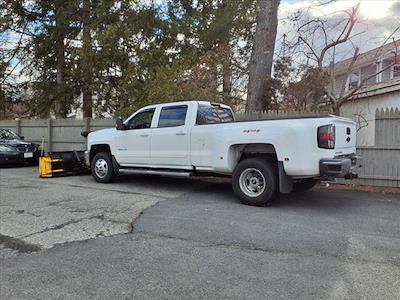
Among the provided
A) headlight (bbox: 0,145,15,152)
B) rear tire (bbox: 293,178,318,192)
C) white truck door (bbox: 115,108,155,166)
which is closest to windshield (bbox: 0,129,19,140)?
headlight (bbox: 0,145,15,152)

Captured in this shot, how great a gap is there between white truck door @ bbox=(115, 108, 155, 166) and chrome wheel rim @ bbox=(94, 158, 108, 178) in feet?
1.92

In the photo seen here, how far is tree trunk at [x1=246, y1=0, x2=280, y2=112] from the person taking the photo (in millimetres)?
12977

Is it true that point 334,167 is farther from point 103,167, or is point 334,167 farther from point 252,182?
point 103,167

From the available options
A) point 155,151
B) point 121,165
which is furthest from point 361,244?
point 121,165

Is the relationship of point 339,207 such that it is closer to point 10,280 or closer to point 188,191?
point 188,191

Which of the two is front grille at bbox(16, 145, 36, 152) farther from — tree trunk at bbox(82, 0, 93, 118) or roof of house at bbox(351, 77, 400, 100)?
roof of house at bbox(351, 77, 400, 100)

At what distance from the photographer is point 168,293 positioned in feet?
12.4

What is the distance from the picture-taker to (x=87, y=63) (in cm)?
1761

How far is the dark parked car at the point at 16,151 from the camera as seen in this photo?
1473 cm

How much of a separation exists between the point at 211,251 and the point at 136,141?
519cm

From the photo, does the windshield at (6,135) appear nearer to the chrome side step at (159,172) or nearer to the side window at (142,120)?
the chrome side step at (159,172)

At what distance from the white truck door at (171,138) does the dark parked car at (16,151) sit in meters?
8.01

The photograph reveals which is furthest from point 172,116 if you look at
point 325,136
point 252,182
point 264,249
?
point 264,249

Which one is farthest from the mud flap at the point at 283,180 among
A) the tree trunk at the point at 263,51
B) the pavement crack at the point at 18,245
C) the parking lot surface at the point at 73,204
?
the tree trunk at the point at 263,51
